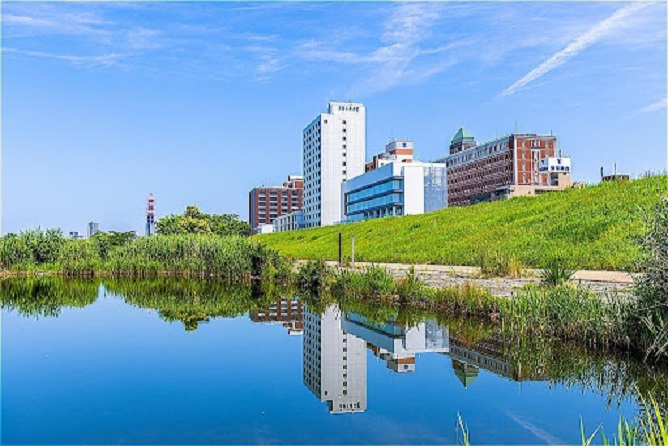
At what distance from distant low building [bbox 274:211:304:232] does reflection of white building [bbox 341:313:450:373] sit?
3586 inches

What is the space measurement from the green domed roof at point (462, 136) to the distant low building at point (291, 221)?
33228 mm

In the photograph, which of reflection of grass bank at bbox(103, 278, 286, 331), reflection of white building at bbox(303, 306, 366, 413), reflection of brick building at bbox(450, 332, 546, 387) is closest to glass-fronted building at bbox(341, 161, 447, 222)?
reflection of grass bank at bbox(103, 278, 286, 331)

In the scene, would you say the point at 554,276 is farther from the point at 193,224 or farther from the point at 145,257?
the point at 193,224

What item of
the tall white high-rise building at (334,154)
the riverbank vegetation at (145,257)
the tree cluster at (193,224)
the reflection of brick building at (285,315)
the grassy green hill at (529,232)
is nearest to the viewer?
the reflection of brick building at (285,315)

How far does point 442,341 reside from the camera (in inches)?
455

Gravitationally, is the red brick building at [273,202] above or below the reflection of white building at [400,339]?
above

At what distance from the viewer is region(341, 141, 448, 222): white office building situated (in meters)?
74.0

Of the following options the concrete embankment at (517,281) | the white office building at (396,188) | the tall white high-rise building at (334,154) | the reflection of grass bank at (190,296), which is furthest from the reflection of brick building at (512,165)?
the concrete embankment at (517,281)

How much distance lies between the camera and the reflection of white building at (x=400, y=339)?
35.1ft

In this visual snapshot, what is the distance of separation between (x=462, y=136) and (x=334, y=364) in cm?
11223

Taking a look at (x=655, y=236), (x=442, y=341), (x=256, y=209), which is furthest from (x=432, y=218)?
(x=256, y=209)

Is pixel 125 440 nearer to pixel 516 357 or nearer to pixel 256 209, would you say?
pixel 516 357

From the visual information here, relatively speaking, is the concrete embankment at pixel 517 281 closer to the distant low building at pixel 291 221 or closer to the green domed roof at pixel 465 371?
the green domed roof at pixel 465 371

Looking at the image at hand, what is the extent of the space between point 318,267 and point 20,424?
14.5m
